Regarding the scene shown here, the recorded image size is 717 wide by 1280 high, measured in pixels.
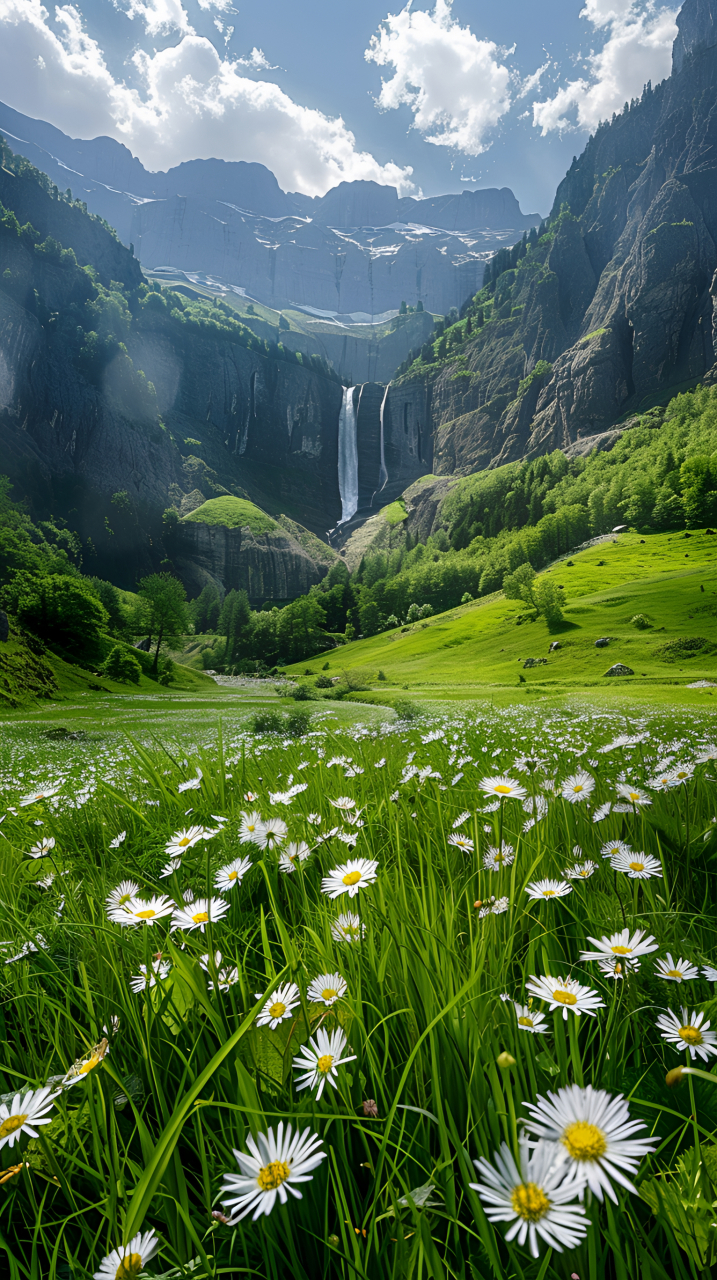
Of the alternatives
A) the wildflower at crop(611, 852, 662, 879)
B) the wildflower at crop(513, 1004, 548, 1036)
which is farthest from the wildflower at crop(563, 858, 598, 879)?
the wildflower at crop(513, 1004, 548, 1036)

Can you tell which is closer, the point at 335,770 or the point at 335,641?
the point at 335,770

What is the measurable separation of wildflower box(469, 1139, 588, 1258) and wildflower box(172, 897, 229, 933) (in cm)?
87

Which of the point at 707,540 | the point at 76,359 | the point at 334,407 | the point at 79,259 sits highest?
the point at 79,259

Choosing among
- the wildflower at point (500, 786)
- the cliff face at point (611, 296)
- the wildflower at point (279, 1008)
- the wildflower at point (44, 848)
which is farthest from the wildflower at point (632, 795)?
the cliff face at point (611, 296)

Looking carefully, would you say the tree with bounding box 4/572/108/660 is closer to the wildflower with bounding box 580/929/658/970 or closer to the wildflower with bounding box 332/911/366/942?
the wildflower with bounding box 332/911/366/942

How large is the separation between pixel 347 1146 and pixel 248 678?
79.7ft

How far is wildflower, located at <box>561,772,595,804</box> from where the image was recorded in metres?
2.26

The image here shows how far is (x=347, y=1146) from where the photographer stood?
792 mm

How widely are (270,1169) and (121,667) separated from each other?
14.6 meters

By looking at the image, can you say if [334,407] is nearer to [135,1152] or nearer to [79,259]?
[79,259]

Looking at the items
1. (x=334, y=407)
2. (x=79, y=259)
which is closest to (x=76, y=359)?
(x=79, y=259)

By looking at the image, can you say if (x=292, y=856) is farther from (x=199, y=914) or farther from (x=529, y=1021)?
(x=529, y=1021)

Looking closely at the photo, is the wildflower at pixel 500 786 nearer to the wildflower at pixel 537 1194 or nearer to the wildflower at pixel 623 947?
the wildflower at pixel 623 947

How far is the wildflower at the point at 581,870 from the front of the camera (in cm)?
160
